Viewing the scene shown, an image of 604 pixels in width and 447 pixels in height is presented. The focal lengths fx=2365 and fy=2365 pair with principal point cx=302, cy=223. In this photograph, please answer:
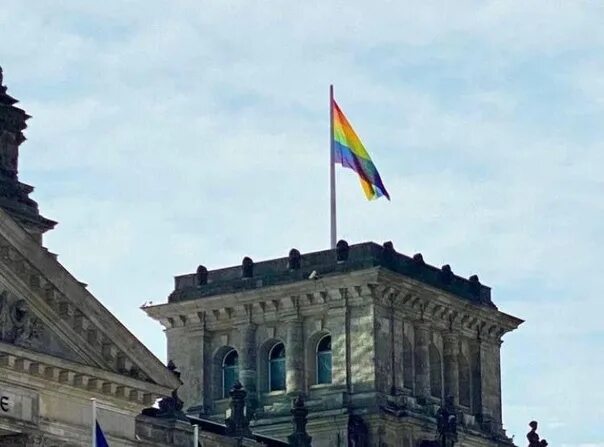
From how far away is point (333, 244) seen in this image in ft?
321

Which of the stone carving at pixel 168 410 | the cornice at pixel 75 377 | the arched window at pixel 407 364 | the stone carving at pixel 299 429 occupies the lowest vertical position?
the cornice at pixel 75 377

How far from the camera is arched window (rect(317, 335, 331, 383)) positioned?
3684 inches

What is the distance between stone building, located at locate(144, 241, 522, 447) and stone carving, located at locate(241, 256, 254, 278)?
0.13ft

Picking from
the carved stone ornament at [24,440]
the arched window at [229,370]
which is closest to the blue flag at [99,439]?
the carved stone ornament at [24,440]

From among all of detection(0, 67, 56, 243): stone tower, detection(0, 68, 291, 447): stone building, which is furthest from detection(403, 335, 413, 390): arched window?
detection(0, 68, 291, 447): stone building

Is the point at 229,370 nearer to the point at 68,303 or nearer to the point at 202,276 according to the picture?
the point at 202,276

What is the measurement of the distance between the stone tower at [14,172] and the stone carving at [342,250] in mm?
15355

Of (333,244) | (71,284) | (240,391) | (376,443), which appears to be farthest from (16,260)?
(333,244)

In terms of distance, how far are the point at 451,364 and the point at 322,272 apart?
23.8 feet

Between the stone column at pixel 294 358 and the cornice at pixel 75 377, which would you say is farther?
the stone column at pixel 294 358

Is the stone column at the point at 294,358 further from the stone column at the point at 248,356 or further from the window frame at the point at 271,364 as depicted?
the stone column at the point at 248,356

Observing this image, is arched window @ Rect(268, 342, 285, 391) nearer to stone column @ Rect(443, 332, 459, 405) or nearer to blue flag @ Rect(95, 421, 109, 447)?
stone column @ Rect(443, 332, 459, 405)

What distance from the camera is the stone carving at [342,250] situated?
93188 millimetres

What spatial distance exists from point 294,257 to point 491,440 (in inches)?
439
